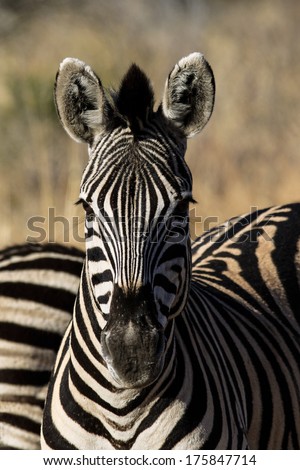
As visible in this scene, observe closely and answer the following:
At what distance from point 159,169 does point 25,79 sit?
12.4 meters

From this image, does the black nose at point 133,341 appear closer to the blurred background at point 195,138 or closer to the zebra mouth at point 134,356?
the zebra mouth at point 134,356

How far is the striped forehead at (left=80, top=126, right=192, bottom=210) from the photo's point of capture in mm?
3193

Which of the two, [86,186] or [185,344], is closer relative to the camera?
[86,186]

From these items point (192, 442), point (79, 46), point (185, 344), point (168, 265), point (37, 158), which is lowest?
point (192, 442)

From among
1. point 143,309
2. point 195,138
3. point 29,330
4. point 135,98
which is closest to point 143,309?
point 143,309

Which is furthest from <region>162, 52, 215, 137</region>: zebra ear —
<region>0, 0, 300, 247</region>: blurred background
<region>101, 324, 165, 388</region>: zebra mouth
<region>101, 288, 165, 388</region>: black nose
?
<region>0, 0, 300, 247</region>: blurred background

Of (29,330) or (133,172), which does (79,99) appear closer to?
(133,172)

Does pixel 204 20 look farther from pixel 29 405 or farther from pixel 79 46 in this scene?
pixel 29 405

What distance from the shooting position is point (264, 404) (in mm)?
4043

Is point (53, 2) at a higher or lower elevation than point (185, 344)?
higher

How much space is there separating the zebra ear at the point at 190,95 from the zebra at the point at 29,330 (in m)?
1.39

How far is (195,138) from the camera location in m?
13.0

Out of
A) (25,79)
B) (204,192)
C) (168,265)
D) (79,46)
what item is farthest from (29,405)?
(79,46)

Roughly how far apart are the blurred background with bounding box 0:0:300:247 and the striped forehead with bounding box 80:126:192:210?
456 cm
